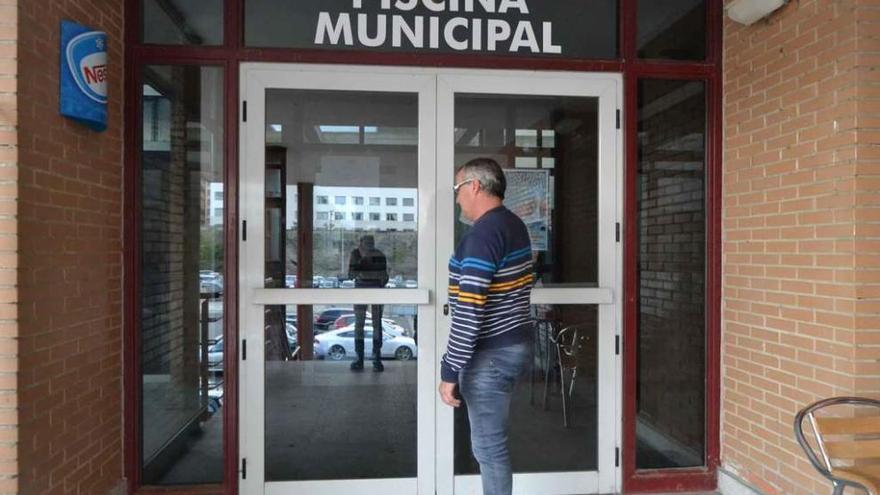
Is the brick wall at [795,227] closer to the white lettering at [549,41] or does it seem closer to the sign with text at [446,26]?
the sign with text at [446,26]

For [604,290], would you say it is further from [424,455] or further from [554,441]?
[424,455]

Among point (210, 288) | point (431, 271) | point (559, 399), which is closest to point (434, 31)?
point (431, 271)

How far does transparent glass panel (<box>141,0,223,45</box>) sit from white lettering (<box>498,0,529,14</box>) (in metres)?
1.52

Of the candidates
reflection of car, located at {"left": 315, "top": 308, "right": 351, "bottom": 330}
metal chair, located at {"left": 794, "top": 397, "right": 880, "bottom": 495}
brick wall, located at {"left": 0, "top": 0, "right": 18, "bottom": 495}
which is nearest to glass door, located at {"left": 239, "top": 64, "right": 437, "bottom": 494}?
reflection of car, located at {"left": 315, "top": 308, "right": 351, "bottom": 330}

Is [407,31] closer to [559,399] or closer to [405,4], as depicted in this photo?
[405,4]

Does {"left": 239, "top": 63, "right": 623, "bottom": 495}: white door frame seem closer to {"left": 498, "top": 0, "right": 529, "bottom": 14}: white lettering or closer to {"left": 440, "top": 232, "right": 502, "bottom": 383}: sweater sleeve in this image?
{"left": 498, "top": 0, "right": 529, "bottom": 14}: white lettering

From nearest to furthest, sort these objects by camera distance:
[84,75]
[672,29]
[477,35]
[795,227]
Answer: [84,75] → [795,227] → [477,35] → [672,29]

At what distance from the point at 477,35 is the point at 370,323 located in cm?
169

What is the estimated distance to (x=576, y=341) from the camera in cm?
356

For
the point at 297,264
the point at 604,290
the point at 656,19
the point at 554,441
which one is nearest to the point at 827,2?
the point at 656,19

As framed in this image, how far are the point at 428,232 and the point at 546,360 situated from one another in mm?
1002

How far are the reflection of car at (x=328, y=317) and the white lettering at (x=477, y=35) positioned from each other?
160 cm

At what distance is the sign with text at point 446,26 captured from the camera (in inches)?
134

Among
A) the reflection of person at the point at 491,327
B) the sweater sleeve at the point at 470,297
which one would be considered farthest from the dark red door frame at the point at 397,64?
the sweater sleeve at the point at 470,297
